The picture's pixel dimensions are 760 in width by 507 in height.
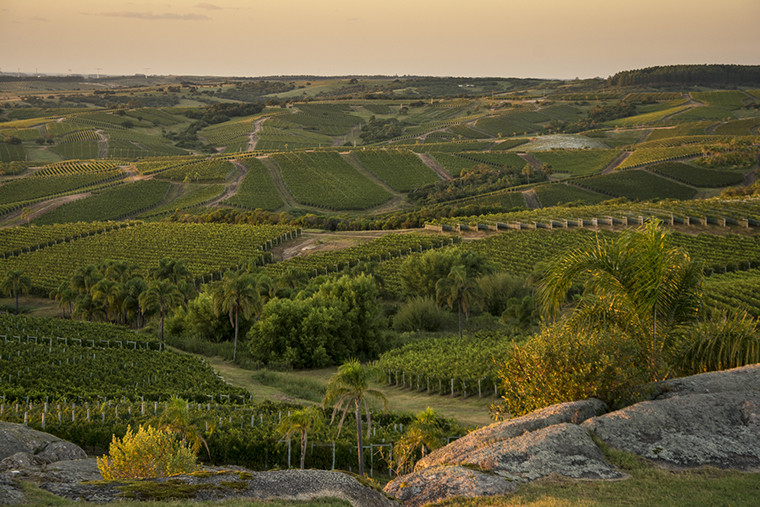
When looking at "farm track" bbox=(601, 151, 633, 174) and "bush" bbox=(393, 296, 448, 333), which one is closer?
"bush" bbox=(393, 296, 448, 333)

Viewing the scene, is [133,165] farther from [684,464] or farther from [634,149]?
[684,464]

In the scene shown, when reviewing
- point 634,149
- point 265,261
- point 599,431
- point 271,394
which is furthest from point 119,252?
point 634,149

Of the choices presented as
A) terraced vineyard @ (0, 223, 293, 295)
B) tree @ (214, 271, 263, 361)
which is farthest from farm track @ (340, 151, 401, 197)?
tree @ (214, 271, 263, 361)

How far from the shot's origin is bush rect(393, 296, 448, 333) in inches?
2514

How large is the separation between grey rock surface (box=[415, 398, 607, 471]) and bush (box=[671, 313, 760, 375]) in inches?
150

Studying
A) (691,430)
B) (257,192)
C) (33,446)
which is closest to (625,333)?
(691,430)

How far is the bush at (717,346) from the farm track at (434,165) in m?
159

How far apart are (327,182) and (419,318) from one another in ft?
362

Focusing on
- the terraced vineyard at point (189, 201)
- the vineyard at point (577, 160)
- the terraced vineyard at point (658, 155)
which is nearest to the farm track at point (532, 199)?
the vineyard at point (577, 160)

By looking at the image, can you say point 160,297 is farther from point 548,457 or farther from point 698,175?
point 698,175

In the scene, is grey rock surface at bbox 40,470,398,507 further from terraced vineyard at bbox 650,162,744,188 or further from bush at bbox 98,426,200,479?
terraced vineyard at bbox 650,162,744,188

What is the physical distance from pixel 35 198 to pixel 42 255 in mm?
68023

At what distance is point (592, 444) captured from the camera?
39.4 ft

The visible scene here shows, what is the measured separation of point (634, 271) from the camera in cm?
1536
